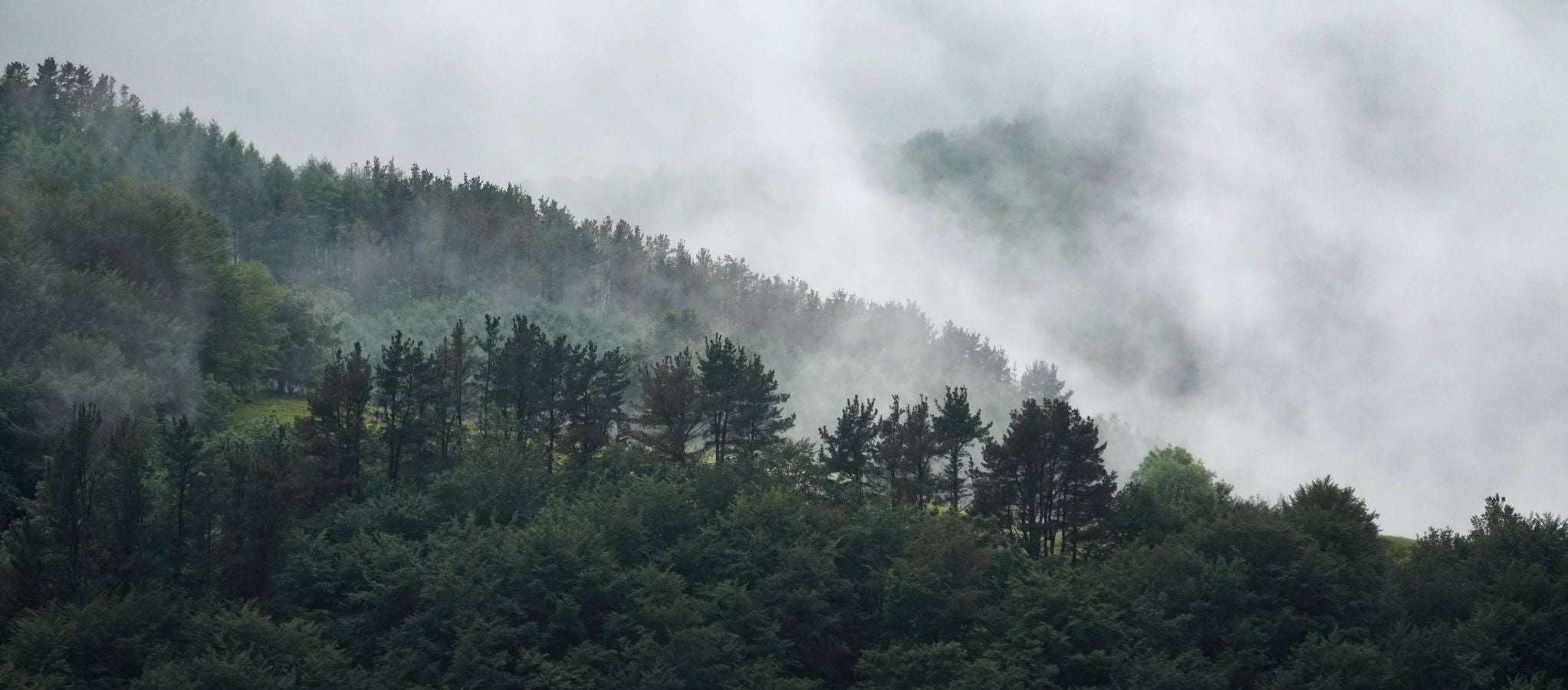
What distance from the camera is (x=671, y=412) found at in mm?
82562

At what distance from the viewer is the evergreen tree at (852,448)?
80812 millimetres

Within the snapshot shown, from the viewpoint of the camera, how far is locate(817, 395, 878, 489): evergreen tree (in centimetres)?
8081

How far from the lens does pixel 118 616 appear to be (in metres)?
60.0

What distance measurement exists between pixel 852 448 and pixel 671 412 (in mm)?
11591

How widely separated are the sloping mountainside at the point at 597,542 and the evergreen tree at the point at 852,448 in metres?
0.20

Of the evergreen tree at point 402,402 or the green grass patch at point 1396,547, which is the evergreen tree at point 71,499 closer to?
the evergreen tree at point 402,402

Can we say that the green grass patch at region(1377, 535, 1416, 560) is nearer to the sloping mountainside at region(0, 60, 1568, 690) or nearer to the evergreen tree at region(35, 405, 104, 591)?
the sloping mountainside at region(0, 60, 1568, 690)

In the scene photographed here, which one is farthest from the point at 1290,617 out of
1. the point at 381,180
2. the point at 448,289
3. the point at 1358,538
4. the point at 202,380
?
the point at 381,180

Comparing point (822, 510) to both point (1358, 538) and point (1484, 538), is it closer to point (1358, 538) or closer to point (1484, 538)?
point (1358, 538)

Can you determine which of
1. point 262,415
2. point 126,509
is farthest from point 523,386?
point 262,415

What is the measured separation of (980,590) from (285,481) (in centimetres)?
3740

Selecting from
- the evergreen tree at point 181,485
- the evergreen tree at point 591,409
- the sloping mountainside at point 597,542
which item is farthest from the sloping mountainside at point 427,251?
the evergreen tree at point 181,485

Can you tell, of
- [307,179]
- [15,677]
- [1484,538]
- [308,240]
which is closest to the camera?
[15,677]

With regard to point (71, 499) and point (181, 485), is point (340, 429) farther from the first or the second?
point (71, 499)
